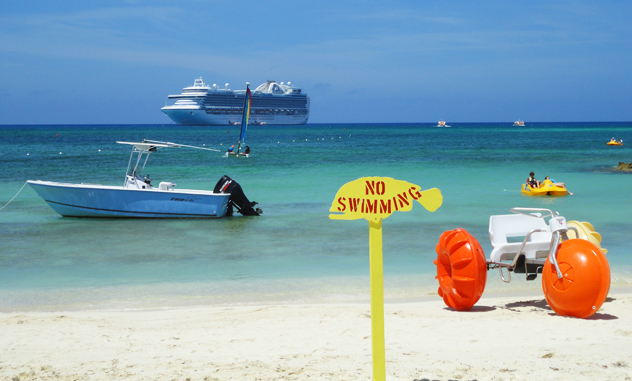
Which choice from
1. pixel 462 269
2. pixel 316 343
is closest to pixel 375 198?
pixel 316 343

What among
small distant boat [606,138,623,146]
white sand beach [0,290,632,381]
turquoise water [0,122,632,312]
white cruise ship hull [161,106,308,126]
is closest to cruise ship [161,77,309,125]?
white cruise ship hull [161,106,308,126]

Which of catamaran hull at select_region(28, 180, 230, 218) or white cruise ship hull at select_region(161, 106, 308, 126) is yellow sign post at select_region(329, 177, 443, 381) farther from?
white cruise ship hull at select_region(161, 106, 308, 126)

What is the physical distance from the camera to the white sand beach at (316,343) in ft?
11.5

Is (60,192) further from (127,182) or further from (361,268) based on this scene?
(361,268)

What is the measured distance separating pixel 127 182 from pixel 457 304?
8974 millimetres

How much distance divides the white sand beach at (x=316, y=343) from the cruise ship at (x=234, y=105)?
90.4 metres

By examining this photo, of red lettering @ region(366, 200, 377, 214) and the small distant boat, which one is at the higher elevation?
the small distant boat

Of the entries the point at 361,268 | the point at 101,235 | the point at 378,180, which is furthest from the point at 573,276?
the point at 101,235

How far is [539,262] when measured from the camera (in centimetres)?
508

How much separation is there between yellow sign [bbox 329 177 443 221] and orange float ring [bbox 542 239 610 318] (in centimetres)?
223

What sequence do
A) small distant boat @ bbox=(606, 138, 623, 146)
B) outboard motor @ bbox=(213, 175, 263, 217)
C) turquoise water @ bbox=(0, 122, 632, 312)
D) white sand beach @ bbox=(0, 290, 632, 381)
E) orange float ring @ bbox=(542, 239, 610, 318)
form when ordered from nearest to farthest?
white sand beach @ bbox=(0, 290, 632, 381) → orange float ring @ bbox=(542, 239, 610, 318) → turquoise water @ bbox=(0, 122, 632, 312) → outboard motor @ bbox=(213, 175, 263, 217) → small distant boat @ bbox=(606, 138, 623, 146)

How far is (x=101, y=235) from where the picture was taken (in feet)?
33.5

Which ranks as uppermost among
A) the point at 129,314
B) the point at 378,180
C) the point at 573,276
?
the point at 378,180

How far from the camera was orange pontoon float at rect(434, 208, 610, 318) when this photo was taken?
173 inches
